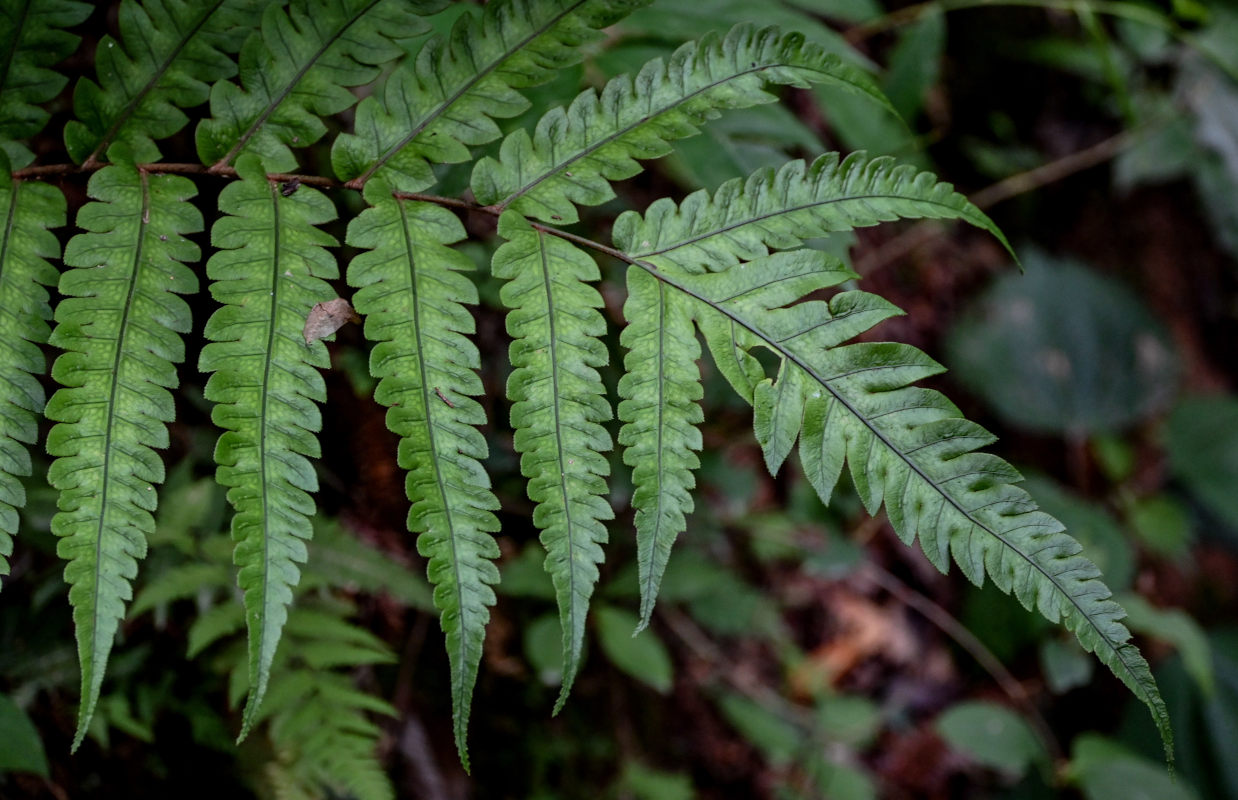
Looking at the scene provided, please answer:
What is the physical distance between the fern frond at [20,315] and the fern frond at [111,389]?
0.18ft

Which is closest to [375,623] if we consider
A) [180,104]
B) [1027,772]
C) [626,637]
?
[626,637]

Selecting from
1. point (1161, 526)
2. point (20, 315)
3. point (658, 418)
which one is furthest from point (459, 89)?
point (1161, 526)

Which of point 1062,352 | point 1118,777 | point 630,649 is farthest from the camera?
point 1062,352

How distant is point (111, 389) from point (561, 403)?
0.68 metres

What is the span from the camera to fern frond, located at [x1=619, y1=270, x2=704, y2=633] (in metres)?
1.24

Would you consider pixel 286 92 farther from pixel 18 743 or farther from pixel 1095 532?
pixel 1095 532

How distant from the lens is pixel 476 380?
128 cm

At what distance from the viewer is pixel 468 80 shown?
4.43 feet

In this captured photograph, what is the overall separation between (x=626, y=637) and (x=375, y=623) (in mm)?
770

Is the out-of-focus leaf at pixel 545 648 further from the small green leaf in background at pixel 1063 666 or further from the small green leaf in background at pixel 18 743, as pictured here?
the small green leaf in background at pixel 1063 666

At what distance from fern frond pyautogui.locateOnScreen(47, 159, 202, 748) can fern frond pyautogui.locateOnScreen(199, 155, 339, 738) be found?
0.27ft

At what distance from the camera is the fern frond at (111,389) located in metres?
1.17

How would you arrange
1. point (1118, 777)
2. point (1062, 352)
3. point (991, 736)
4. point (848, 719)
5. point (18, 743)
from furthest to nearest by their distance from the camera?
point (1062, 352) → point (848, 719) → point (991, 736) → point (1118, 777) → point (18, 743)

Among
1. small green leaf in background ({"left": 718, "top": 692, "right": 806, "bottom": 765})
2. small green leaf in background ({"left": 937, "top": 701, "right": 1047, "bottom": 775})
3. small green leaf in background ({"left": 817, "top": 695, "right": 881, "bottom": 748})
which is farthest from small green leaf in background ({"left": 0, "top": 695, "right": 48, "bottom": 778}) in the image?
small green leaf in background ({"left": 937, "top": 701, "right": 1047, "bottom": 775})
